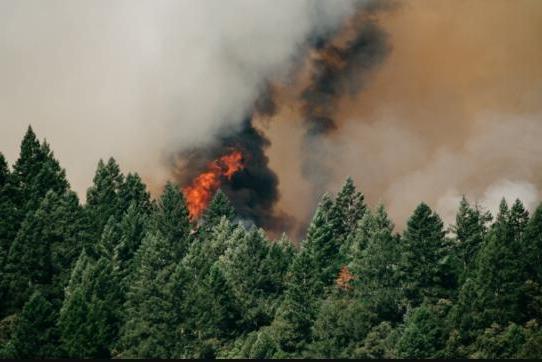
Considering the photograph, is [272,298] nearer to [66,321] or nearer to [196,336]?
[196,336]

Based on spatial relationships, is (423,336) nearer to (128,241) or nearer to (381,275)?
(381,275)

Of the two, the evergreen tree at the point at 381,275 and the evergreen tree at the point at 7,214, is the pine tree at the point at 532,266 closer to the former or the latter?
the evergreen tree at the point at 381,275

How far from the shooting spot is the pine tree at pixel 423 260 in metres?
160

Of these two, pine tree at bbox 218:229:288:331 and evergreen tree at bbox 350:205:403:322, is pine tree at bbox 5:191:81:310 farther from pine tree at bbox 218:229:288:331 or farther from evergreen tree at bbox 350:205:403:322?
evergreen tree at bbox 350:205:403:322

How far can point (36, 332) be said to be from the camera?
480 feet

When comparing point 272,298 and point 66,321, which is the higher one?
point 272,298

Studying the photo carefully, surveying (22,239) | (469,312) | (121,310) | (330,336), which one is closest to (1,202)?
(22,239)

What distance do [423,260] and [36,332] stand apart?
5587cm

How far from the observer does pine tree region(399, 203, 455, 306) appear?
15950 centimetres

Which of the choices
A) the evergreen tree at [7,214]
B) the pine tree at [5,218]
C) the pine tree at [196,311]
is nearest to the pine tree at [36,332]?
the pine tree at [5,218]

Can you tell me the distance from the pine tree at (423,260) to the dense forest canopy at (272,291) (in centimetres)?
21

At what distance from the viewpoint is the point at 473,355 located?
Answer: 464 ft

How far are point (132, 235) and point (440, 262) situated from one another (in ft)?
172

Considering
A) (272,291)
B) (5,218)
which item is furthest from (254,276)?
(5,218)
